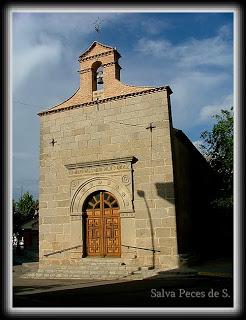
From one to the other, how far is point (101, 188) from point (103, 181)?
25cm

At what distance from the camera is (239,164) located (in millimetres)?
6184

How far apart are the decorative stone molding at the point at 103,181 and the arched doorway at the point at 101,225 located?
0.28 metres

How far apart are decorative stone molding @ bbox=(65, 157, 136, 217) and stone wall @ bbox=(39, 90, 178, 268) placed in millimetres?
105

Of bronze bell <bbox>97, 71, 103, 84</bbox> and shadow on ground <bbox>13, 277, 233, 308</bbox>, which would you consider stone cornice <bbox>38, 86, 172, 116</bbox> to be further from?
shadow on ground <bbox>13, 277, 233, 308</bbox>

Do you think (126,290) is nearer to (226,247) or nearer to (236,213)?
(236,213)

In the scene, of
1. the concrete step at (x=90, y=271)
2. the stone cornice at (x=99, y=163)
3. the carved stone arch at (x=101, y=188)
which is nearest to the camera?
the concrete step at (x=90, y=271)

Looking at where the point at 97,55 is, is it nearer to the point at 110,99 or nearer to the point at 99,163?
the point at 110,99

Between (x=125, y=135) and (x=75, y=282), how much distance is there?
5026 mm

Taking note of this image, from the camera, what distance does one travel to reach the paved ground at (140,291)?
726cm

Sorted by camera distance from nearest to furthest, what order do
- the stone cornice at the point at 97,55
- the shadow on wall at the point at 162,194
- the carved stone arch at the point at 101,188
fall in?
the shadow on wall at the point at 162,194, the carved stone arch at the point at 101,188, the stone cornice at the point at 97,55

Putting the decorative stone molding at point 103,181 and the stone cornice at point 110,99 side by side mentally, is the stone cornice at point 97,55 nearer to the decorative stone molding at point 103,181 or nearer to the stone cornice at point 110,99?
the stone cornice at point 110,99

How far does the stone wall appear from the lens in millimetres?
11766

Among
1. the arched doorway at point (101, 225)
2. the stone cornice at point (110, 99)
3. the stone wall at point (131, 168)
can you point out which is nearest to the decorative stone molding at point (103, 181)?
the stone wall at point (131, 168)

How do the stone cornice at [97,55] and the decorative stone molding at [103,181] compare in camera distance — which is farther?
the stone cornice at [97,55]
